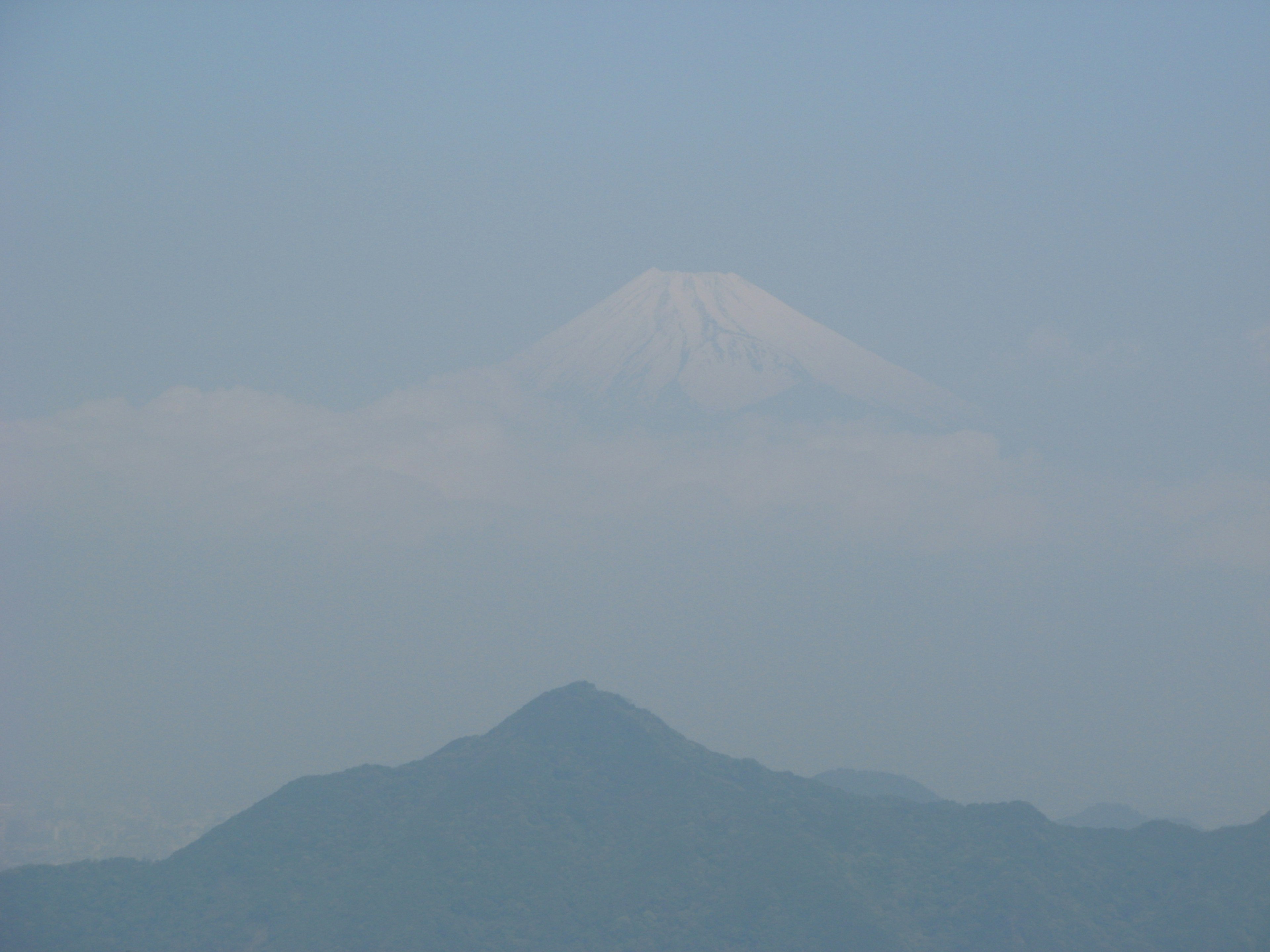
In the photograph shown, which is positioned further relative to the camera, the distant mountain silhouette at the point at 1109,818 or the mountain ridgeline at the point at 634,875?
the distant mountain silhouette at the point at 1109,818

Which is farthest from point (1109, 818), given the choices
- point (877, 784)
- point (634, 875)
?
point (634, 875)

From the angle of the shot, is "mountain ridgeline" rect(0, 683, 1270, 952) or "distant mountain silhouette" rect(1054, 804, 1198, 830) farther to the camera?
"distant mountain silhouette" rect(1054, 804, 1198, 830)

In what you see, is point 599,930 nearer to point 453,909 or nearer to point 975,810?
point 453,909

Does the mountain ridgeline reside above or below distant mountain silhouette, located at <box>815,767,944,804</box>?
below

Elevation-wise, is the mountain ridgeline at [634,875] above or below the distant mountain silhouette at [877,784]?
below

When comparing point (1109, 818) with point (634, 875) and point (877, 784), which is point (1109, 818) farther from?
point (634, 875)
